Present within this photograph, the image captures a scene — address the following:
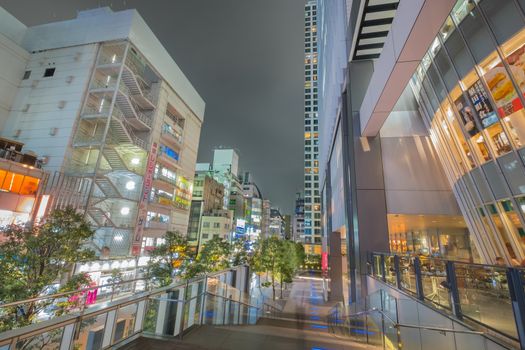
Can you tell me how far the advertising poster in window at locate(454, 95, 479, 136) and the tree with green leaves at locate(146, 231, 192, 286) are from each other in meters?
16.2

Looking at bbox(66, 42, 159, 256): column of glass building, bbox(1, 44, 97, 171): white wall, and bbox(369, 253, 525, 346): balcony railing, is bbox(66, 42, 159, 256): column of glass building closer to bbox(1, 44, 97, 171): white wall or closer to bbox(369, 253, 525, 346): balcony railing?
bbox(1, 44, 97, 171): white wall

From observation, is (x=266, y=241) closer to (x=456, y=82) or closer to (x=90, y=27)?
(x=456, y=82)

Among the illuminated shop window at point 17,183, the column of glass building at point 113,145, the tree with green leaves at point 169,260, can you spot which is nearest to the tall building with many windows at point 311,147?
the column of glass building at point 113,145

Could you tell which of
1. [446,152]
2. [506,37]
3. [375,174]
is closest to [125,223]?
[375,174]

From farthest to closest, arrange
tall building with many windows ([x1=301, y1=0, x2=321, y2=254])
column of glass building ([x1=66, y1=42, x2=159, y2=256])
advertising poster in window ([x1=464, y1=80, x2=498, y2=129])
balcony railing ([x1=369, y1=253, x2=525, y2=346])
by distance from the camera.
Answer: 1. tall building with many windows ([x1=301, y1=0, x2=321, y2=254])
2. column of glass building ([x1=66, y1=42, x2=159, y2=256])
3. advertising poster in window ([x1=464, y1=80, x2=498, y2=129])
4. balcony railing ([x1=369, y1=253, x2=525, y2=346])

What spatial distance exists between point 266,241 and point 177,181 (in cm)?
1443

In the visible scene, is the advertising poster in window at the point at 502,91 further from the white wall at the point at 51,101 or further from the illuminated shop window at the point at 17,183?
the white wall at the point at 51,101

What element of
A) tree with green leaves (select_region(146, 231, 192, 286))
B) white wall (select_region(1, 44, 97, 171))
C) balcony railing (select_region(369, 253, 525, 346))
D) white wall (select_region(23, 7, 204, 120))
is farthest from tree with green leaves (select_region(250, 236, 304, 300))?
white wall (select_region(23, 7, 204, 120))

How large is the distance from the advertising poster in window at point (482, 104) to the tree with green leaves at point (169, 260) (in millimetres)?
16483

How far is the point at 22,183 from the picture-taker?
56.3ft

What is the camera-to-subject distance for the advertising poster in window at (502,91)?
22.2ft

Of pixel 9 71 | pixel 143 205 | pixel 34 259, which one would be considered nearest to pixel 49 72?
pixel 9 71

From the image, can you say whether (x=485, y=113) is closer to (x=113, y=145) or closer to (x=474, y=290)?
(x=474, y=290)

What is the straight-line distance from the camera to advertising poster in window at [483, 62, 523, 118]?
6.77 metres
